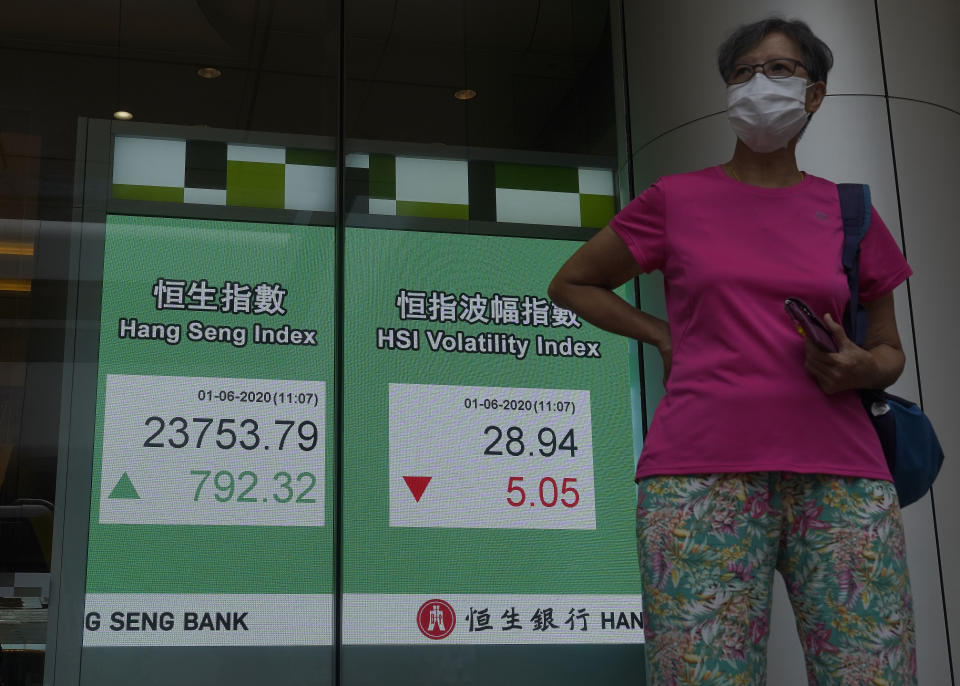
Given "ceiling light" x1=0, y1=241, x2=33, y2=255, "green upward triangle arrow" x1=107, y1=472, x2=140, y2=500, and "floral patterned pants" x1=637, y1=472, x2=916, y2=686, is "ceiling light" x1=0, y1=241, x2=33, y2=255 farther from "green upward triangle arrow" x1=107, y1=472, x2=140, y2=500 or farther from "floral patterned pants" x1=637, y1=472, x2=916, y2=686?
"floral patterned pants" x1=637, y1=472, x2=916, y2=686

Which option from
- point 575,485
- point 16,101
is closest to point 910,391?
point 575,485

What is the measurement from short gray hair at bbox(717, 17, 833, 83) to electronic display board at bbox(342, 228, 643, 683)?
7.15ft

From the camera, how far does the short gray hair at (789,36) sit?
253 cm

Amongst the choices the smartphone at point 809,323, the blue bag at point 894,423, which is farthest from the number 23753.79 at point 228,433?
the smartphone at point 809,323

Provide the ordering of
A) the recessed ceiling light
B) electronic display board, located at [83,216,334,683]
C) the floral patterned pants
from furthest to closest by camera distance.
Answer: the recessed ceiling light < electronic display board, located at [83,216,334,683] < the floral patterned pants

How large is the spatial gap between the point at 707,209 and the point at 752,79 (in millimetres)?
293

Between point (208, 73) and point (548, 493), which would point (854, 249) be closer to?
point (548, 493)

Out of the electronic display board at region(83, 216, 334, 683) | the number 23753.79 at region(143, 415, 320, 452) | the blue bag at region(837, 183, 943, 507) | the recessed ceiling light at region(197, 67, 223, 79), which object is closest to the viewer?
the blue bag at region(837, 183, 943, 507)

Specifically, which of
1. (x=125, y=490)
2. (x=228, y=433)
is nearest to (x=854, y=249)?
(x=228, y=433)

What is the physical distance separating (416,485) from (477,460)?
0.24 metres

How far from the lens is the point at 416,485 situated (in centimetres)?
446

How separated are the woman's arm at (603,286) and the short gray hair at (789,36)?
43 centimetres

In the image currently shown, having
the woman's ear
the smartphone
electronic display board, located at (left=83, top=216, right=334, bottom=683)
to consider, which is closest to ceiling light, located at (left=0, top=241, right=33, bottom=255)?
electronic display board, located at (left=83, top=216, right=334, bottom=683)

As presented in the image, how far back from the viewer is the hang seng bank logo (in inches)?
171
